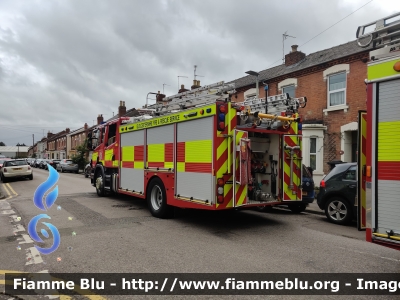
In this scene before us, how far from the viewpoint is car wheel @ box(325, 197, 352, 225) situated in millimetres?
7319

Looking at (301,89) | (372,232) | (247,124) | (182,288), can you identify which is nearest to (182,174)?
(247,124)

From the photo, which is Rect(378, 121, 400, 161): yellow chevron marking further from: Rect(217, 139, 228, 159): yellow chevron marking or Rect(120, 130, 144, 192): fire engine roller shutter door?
Rect(120, 130, 144, 192): fire engine roller shutter door

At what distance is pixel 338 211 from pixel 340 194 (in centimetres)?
42

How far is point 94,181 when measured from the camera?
40.7ft

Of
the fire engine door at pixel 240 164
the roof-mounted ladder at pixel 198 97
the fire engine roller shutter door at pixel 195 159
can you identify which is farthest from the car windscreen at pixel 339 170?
the fire engine roller shutter door at pixel 195 159

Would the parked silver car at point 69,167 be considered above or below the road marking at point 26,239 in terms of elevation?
above

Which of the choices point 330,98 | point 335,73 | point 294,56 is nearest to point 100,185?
point 330,98

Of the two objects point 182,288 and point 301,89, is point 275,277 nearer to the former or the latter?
point 182,288

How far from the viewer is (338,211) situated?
7.50 meters

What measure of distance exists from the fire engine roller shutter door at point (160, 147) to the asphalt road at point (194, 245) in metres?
1.40

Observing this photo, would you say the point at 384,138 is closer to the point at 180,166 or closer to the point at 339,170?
the point at 339,170

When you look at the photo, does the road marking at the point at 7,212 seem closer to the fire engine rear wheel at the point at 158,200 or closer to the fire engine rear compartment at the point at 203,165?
the fire engine rear compartment at the point at 203,165

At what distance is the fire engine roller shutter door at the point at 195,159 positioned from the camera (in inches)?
249

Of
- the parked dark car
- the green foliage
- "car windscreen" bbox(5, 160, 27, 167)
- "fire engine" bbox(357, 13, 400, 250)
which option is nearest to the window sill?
the parked dark car
